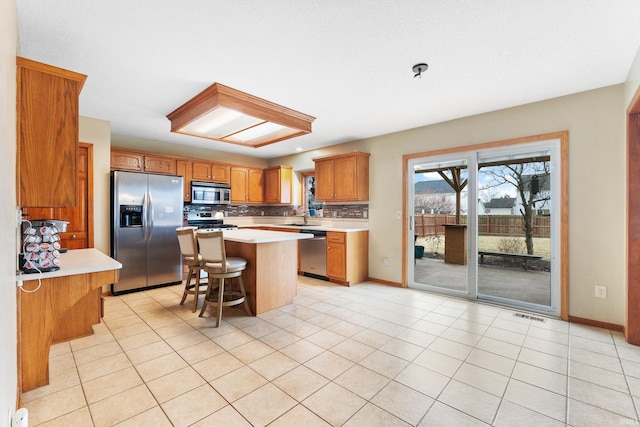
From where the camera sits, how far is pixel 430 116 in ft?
12.3

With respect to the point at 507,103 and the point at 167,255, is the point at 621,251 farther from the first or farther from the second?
the point at 167,255

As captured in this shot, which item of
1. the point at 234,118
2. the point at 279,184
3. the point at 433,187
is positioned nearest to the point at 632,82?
the point at 433,187

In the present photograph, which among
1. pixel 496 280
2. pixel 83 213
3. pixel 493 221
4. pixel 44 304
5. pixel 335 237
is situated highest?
pixel 83 213

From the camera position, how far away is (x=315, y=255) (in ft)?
16.1

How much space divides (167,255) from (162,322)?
5.35ft

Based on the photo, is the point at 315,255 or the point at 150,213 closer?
the point at 150,213

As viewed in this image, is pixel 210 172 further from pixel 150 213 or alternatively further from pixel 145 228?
pixel 145 228

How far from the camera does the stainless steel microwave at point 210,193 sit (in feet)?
16.9

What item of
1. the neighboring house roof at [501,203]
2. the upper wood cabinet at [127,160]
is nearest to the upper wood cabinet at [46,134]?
the upper wood cabinet at [127,160]

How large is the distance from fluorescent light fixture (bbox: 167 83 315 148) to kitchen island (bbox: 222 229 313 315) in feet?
4.43

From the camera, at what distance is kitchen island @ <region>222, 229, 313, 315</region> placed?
3.19 meters

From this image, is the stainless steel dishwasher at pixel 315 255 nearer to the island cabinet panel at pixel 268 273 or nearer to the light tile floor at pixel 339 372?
the island cabinet panel at pixel 268 273

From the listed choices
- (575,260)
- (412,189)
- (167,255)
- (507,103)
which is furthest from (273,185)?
(575,260)

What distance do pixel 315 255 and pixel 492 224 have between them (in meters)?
2.68
